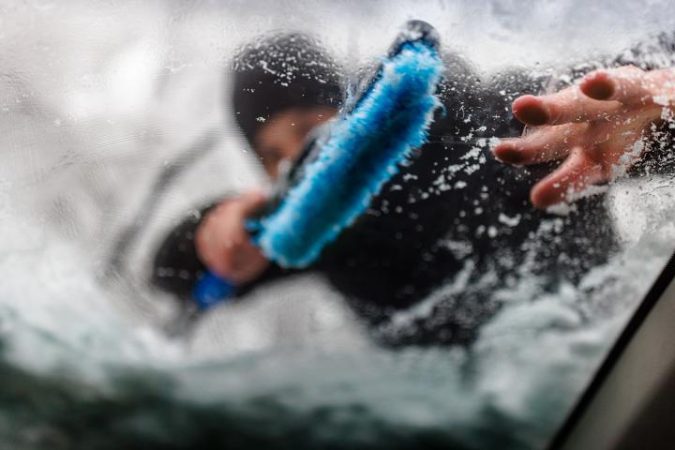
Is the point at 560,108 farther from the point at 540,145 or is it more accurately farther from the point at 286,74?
the point at 286,74

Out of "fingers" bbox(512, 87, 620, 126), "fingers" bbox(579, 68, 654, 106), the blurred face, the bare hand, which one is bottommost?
the bare hand

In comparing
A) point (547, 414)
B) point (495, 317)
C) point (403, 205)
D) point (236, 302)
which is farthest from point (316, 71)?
point (547, 414)

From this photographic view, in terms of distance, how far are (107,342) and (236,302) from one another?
0.18m

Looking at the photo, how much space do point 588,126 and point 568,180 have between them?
0.07m

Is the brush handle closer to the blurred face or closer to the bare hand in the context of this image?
the bare hand

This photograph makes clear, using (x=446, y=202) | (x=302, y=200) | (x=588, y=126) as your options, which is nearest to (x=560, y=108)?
(x=588, y=126)

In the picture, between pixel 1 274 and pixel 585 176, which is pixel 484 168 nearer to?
pixel 585 176

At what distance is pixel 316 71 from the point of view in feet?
2.07

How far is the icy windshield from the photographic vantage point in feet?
2.07

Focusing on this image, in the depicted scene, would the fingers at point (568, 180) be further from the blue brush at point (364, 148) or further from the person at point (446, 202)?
the blue brush at point (364, 148)

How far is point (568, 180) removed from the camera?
69 centimetres

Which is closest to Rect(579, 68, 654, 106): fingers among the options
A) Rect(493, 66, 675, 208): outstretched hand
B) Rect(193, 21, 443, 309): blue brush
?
Rect(493, 66, 675, 208): outstretched hand

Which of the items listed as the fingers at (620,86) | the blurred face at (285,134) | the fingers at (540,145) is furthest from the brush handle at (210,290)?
the fingers at (620,86)

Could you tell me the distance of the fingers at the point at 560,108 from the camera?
646 mm
